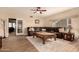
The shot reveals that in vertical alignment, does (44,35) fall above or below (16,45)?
above

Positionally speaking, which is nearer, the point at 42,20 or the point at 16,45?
the point at 16,45

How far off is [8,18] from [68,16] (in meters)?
1.50

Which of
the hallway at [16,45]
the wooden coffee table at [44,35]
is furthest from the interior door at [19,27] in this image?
the wooden coffee table at [44,35]

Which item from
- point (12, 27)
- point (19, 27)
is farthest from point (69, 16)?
point (12, 27)

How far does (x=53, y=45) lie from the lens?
10.9 feet

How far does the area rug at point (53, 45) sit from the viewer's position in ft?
10.6

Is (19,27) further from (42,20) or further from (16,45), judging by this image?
(42,20)

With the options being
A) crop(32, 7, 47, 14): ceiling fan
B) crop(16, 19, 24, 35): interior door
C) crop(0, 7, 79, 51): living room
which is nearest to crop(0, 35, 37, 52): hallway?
crop(0, 7, 79, 51): living room

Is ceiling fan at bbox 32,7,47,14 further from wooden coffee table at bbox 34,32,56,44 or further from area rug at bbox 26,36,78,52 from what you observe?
area rug at bbox 26,36,78,52

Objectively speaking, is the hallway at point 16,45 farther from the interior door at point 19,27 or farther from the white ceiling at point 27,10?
the white ceiling at point 27,10

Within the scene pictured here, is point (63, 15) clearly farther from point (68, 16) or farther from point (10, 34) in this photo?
point (10, 34)
